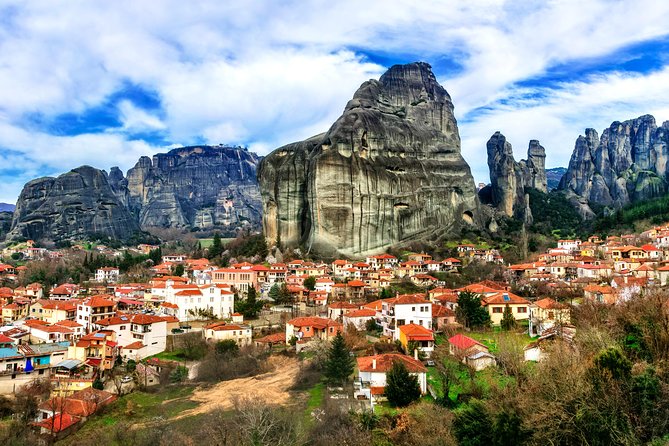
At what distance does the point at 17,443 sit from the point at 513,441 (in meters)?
16.9

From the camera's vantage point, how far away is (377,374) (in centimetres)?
2512

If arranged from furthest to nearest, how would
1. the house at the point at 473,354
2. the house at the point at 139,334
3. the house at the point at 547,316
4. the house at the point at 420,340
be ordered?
the house at the point at 139,334 < the house at the point at 420,340 < the house at the point at 547,316 < the house at the point at 473,354

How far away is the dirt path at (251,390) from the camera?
84.0 feet

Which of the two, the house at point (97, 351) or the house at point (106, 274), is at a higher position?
the house at point (106, 274)

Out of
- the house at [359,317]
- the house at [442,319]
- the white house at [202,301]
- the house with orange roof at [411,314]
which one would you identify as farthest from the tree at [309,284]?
the house with orange roof at [411,314]

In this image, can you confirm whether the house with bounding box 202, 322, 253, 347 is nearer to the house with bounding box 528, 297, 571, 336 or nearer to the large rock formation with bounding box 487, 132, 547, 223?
the house with bounding box 528, 297, 571, 336

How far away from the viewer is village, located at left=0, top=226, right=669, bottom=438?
27.0 metres

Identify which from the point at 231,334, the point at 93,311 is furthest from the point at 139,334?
the point at 93,311

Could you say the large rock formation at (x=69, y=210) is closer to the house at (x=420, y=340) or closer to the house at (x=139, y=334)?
the house at (x=139, y=334)

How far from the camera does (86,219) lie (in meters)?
128

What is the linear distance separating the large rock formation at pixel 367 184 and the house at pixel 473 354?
38012 millimetres

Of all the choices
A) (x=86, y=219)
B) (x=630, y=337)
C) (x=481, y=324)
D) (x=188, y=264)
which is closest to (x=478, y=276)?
(x=481, y=324)

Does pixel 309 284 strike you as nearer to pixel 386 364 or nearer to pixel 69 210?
pixel 386 364

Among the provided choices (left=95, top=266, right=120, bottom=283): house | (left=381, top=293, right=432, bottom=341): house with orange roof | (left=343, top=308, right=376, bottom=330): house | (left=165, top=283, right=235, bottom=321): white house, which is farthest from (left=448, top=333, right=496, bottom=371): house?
(left=95, top=266, right=120, bottom=283): house
